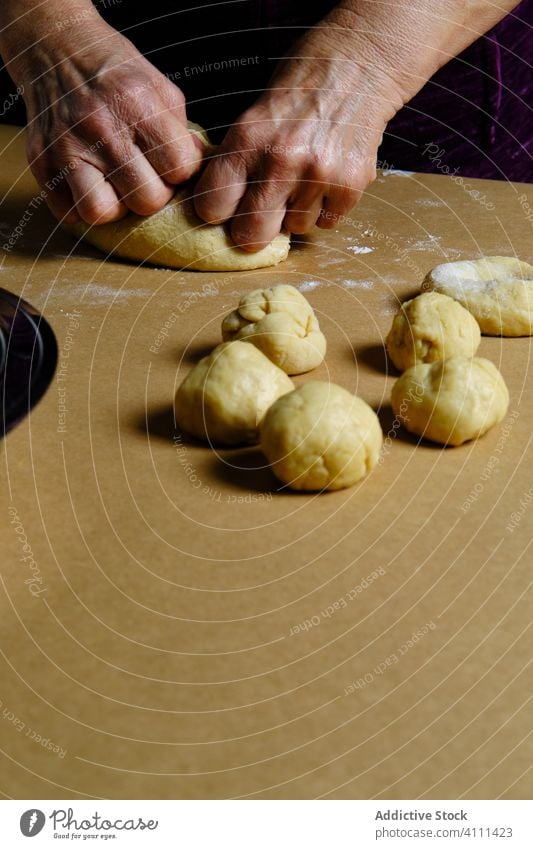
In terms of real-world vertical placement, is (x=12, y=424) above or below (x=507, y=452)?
above

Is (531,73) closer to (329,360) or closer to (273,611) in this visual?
(329,360)

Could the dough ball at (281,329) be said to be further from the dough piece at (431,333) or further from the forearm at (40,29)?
the forearm at (40,29)

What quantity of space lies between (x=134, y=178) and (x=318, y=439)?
0.68m

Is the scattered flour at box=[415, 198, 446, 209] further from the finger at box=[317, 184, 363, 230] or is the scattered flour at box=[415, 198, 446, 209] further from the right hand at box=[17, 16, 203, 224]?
the right hand at box=[17, 16, 203, 224]

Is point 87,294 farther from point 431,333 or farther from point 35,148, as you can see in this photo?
point 431,333

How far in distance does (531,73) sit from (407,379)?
3.37 ft

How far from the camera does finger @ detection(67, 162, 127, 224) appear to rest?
1442 millimetres

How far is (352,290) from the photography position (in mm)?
1452

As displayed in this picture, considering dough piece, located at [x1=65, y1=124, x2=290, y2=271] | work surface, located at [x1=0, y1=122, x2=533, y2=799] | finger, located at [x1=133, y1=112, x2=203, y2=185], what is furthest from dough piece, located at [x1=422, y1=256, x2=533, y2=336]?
→ finger, located at [x1=133, y1=112, x2=203, y2=185]

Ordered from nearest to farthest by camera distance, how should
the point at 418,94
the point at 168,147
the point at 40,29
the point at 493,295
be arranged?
the point at 493,295 → the point at 168,147 → the point at 40,29 → the point at 418,94

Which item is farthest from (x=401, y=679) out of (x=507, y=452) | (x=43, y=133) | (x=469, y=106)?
(x=469, y=106)

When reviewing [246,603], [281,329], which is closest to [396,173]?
[281,329]

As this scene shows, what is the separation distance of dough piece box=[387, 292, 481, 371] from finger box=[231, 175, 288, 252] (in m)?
0.34

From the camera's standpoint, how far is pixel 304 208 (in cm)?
148
